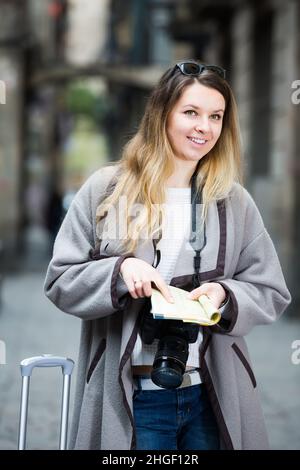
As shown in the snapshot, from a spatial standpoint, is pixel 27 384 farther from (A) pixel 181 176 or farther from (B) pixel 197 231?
(A) pixel 181 176

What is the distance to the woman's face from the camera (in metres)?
2.62

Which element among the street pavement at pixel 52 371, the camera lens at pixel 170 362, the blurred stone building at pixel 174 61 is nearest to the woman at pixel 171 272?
the camera lens at pixel 170 362

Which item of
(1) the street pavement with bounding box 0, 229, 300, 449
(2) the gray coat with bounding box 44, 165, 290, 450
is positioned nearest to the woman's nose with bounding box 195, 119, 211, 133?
(2) the gray coat with bounding box 44, 165, 290, 450

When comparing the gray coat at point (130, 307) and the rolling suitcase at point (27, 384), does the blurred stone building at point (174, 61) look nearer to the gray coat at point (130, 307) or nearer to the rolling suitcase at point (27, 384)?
the gray coat at point (130, 307)

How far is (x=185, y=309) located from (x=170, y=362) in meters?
0.17

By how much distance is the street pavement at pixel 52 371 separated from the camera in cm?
553

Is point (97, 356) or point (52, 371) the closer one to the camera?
point (97, 356)

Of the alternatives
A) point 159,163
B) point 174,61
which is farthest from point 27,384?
point 174,61

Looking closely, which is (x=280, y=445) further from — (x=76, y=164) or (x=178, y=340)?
(x=76, y=164)

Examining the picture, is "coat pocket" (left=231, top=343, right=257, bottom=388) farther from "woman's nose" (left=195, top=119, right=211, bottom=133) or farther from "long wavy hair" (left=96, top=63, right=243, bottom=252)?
"woman's nose" (left=195, top=119, right=211, bottom=133)

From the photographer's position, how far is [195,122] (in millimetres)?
2629

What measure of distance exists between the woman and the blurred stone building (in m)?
0.39

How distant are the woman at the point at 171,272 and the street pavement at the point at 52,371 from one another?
2.57 m
